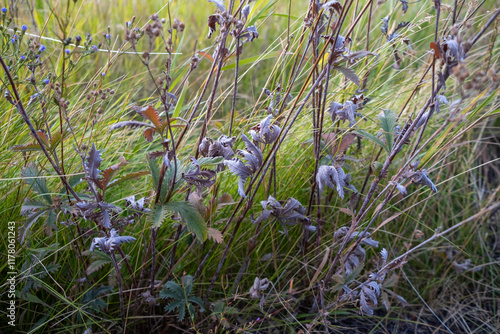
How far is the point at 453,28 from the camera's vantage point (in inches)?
36.6

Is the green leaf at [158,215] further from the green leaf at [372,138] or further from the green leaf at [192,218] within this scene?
the green leaf at [372,138]

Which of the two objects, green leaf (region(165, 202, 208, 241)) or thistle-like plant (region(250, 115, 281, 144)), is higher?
thistle-like plant (region(250, 115, 281, 144))

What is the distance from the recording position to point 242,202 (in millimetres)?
1538

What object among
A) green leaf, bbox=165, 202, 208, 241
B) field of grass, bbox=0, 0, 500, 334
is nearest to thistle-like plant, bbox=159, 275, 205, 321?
field of grass, bbox=0, 0, 500, 334

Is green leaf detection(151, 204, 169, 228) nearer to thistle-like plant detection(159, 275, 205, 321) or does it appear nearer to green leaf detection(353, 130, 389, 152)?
thistle-like plant detection(159, 275, 205, 321)

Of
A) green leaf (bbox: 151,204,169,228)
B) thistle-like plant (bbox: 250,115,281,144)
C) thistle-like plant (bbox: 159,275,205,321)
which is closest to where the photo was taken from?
green leaf (bbox: 151,204,169,228)

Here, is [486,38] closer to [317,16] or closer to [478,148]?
[478,148]

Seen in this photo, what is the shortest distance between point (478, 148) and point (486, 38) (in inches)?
41.7

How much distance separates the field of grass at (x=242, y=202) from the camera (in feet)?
3.65

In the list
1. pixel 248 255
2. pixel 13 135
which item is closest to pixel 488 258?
pixel 248 255

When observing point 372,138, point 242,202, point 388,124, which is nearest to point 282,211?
point 242,202

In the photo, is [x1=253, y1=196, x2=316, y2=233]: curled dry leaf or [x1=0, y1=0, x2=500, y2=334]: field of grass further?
[x1=253, y1=196, x2=316, y2=233]: curled dry leaf

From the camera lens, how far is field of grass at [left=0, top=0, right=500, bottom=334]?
3.65ft

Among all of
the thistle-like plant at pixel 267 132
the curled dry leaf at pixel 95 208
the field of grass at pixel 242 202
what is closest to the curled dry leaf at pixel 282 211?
the field of grass at pixel 242 202
